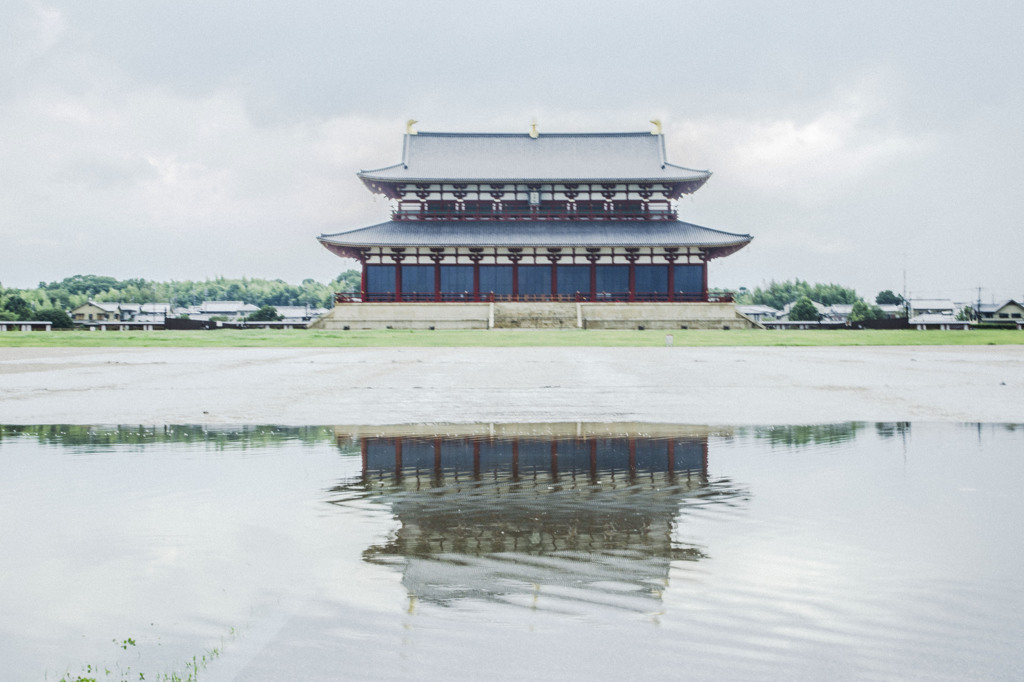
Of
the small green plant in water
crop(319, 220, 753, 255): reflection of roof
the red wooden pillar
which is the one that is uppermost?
crop(319, 220, 753, 255): reflection of roof

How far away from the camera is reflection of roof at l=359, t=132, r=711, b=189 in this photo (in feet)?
209

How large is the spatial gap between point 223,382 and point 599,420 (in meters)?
10.1

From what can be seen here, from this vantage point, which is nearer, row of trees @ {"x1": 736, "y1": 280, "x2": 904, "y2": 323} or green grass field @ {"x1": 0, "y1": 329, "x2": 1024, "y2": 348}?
green grass field @ {"x1": 0, "y1": 329, "x2": 1024, "y2": 348}

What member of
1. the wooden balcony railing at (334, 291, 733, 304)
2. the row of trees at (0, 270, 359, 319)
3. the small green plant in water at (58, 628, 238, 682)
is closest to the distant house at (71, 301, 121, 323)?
the row of trees at (0, 270, 359, 319)

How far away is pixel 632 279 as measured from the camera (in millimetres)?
60500

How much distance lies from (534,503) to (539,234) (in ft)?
185

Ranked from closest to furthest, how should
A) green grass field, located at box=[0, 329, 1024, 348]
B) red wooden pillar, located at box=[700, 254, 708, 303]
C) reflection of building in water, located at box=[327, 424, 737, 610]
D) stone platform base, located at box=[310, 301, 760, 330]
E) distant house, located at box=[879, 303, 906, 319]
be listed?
reflection of building in water, located at box=[327, 424, 737, 610] < green grass field, located at box=[0, 329, 1024, 348] < stone platform base, located at box=[310, 301, 760, 330] < red wooden pillar, located at box=[700, 254, 708, 303] < distant house, located at box=[879, 303, 906, 319]

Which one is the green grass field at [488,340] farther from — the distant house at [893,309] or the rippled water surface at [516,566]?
the distant house at [893,309]

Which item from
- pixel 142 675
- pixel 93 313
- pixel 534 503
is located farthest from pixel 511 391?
pixel 93 313

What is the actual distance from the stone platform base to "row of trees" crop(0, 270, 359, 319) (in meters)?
93.7

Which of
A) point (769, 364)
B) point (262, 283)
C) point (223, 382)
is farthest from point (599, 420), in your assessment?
point (262, 283)

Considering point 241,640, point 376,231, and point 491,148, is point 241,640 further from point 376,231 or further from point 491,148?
point 491,148

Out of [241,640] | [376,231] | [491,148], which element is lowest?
[241,640]

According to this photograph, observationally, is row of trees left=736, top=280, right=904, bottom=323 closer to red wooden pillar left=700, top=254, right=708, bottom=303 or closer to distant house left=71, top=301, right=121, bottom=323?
red wooden pillar left=700, top=254, right=708, bottom=303
